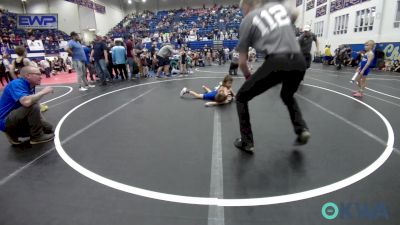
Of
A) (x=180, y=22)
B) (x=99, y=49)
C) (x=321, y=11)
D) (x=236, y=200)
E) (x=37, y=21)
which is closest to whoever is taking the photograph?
(x=236, y=200)

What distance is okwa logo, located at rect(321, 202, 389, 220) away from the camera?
186 cm

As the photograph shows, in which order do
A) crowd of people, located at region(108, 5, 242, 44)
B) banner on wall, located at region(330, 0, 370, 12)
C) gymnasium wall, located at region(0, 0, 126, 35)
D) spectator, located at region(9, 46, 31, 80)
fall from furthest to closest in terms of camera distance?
gymnasium wall, located at region(0, 0, 126, 35), crowd of people, located at region(108, 5, 242, 44), banner on wall, located at region(330, 0, 370, 12), spectator, located at region(9, 46, 31, 80)

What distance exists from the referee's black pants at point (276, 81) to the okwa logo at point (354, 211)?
0.97m

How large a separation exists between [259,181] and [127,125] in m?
2.58

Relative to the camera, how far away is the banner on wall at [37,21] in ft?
69.8

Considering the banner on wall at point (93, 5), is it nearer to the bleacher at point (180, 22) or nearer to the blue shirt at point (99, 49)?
the bleacher at point (180, 22)

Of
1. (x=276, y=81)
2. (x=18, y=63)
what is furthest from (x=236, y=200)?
(x=18, y=63)

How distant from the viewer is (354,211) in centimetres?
192

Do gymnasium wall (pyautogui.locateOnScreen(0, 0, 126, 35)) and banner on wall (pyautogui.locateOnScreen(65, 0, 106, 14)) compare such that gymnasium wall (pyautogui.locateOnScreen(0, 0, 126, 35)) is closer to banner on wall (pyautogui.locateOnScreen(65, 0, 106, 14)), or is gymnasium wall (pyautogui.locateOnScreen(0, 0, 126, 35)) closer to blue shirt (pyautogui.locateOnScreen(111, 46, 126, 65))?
banner on wall (pyautogui.locateOnScreen(65, 0, 106, 14))

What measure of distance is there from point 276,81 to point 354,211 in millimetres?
1296

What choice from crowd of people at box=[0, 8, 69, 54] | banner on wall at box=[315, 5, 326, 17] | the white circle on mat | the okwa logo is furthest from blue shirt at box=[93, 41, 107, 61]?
banner on wall at box=[315, 5, 326, 17]

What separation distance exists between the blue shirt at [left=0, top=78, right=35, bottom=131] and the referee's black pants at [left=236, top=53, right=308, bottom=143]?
2.70 m

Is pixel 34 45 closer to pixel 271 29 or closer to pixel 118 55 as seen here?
pixel 118 55

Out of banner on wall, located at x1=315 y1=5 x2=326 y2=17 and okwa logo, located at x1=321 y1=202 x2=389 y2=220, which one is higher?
banner on wall, located at x1=315 y1=5 x2=326 y2=17
